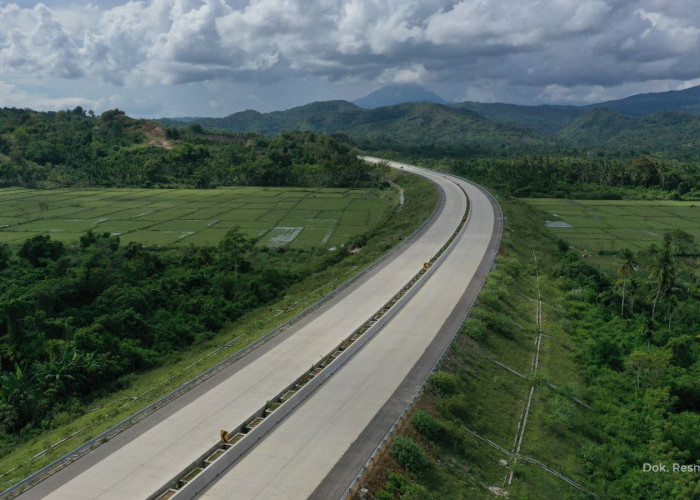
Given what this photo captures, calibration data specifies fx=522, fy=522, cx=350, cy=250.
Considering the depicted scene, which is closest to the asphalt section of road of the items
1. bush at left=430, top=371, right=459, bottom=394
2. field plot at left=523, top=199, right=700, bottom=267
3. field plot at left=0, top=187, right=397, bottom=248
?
bush at left=430, top=371, right=459, bottom=394

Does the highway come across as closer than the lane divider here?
No

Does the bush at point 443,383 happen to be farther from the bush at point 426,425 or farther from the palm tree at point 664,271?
the palm tree at point 664,271

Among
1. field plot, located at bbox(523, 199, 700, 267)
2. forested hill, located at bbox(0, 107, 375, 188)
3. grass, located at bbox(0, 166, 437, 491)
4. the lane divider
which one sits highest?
forested hill, located at bbox(0, 107, 375, 188)

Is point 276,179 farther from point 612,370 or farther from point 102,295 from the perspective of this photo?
point 612,370

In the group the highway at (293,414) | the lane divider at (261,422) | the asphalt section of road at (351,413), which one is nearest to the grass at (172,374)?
the lane divider at (261,422)

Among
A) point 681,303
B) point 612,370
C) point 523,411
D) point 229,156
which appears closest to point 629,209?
point 681,303

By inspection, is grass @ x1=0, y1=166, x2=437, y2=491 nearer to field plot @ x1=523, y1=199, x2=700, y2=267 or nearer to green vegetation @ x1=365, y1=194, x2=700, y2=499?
green vegetation @ x1=365, y1=194, x2=700, y2=499
